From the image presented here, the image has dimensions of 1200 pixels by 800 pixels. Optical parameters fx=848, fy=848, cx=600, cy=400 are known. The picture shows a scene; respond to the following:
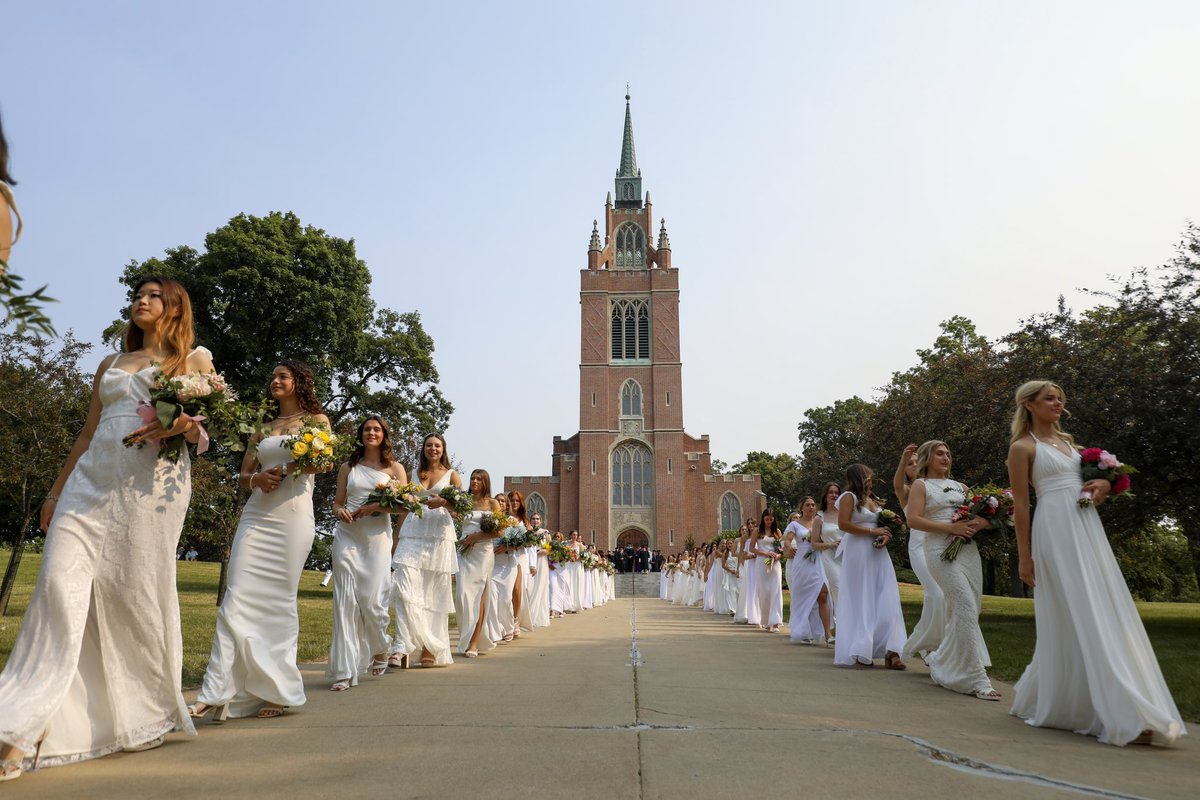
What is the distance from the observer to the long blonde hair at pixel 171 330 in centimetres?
460

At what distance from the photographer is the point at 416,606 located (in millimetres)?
8453

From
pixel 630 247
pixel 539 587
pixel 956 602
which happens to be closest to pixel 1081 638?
pixel 956 602

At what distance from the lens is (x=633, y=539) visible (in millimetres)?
64125

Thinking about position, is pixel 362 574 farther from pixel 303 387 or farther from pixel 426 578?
pixel 303 387

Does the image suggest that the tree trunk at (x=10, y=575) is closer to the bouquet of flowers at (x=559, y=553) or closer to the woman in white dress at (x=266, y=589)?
the bouquet of flowers at (x=559, y=553)

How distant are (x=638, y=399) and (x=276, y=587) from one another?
6048cm

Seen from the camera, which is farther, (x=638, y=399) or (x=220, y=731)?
(x=638, y=399)

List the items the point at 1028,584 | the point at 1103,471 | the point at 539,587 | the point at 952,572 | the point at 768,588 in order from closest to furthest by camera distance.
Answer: the point at 1103,471 < the point at 1028,584 < the point at 952,572 < the point at 768,588 < the point at 539,587

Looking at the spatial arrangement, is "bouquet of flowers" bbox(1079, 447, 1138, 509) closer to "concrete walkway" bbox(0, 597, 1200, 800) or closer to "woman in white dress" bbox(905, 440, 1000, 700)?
"concrete walkway" bbox(0, 597, 1200, 800)

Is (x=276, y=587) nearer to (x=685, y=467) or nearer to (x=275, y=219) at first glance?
(x=275, y=219)

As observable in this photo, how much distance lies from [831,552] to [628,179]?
72786 mm

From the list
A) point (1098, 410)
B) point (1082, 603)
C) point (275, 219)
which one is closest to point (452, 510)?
point (1082, 603)

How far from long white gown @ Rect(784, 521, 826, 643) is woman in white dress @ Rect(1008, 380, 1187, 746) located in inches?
263

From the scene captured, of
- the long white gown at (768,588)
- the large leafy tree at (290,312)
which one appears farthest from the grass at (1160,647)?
the large leafy tree at (290,312)
